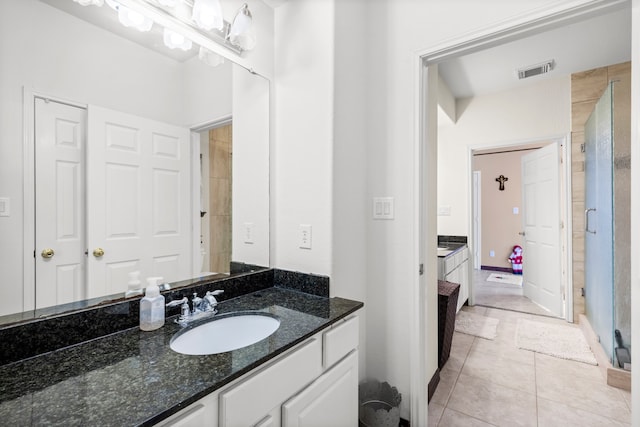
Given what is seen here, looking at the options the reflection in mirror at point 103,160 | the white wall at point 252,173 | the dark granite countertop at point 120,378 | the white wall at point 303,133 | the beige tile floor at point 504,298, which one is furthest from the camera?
the beige tile floor at point 504,298

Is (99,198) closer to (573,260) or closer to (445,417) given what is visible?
(445,417)

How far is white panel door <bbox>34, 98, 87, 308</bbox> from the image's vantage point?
91cm

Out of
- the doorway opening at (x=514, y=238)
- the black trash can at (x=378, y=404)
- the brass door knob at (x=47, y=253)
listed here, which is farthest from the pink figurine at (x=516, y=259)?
the brass door knob at (x=47, y=253)

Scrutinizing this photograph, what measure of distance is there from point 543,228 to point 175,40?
426 cm

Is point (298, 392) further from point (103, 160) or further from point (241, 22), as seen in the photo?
point (241, 22)

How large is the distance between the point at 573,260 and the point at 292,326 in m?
3.61

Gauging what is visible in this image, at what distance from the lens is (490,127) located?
373 cm

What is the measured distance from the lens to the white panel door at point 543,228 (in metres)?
3.46

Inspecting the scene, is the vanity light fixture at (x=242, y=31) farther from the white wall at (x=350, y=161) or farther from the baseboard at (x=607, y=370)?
the baseboard at (x=607, y=370)

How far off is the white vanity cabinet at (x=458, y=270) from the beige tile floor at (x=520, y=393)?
2.25 ft

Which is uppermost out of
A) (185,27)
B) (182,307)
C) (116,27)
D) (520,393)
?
(185,27)

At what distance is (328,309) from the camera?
126cm

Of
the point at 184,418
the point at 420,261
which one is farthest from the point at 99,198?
the point at 420,261

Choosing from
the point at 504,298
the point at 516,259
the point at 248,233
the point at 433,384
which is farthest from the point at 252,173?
the point at 516,259
